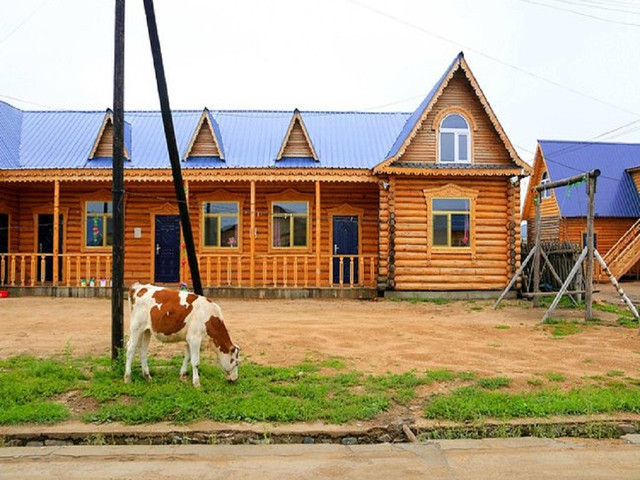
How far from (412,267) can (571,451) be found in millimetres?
12074

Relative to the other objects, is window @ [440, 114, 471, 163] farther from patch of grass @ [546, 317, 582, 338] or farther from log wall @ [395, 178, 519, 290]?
patch of grass @ [546, 317, 582, 338]

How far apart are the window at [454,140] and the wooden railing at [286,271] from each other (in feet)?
13.9

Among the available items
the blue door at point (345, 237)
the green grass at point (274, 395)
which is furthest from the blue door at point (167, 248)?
the green grass at point (274, 395)

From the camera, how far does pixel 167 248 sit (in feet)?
59.9

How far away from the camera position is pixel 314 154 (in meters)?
17.8

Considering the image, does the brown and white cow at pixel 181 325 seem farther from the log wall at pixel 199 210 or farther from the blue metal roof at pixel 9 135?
the blue metal roof at pixel 9 135

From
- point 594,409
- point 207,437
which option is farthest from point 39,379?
point 594,409

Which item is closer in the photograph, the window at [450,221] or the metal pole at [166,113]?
the metal pole at [166,113]

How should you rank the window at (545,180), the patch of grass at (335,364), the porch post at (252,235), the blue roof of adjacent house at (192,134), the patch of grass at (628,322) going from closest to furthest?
the patch of grass at (335,364), the patch of grass at (628,322), the porch post at (252,235), the blue roof of adjacent house at (192,134), the window at (545,180)

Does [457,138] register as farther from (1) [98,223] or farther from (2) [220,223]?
(1) [98,223]

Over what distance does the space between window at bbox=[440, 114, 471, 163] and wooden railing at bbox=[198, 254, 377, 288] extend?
13.9 ft

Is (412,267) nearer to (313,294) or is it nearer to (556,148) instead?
(313,294)

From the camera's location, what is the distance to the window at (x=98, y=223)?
715 inches

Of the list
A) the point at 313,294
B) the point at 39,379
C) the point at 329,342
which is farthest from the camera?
the point at 313,294
